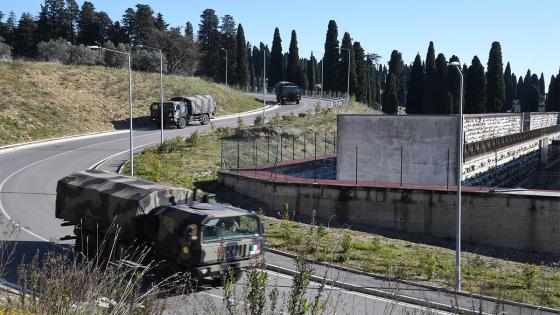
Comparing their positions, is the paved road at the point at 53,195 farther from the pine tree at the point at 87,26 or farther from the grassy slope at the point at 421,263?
the pine tree at the point at 87,26

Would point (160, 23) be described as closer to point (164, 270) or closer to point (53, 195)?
point (53, 195)

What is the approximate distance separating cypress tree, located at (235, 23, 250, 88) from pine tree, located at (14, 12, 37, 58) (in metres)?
31.2

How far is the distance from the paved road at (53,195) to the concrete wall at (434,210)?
8933 millimetres

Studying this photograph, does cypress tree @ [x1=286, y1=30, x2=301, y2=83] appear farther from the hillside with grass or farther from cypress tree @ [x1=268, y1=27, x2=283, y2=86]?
the hillside with grass

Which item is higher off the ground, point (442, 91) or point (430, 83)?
point (430, 83)

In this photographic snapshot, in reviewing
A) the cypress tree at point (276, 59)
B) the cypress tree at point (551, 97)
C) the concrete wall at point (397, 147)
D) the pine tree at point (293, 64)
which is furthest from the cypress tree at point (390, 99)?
the concrete wall at point (397, 147)

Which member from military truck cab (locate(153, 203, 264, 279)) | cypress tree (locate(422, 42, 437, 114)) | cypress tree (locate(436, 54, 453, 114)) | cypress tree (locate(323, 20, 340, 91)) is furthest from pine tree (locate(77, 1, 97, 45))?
military truck cab (locate(153, 203, 264, 279))

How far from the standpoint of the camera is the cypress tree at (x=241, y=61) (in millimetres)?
93500

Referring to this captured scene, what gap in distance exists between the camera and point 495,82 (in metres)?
77.7

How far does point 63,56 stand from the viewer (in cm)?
7506

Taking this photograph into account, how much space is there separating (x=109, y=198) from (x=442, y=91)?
236 ft

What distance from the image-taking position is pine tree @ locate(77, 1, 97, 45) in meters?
88.9

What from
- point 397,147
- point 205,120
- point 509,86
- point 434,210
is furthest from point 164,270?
A: point 509,86

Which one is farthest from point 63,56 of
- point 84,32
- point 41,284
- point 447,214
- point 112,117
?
point 41,284
